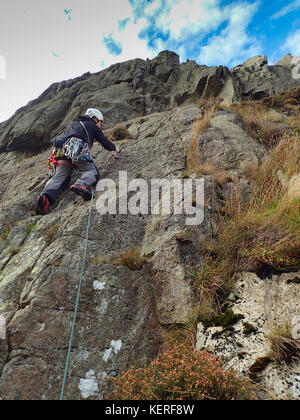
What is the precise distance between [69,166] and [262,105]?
6.91m

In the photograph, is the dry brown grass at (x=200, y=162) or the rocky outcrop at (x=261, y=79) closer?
the dry brown grass at (x=200, y=162)

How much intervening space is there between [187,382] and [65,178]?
4802 mm

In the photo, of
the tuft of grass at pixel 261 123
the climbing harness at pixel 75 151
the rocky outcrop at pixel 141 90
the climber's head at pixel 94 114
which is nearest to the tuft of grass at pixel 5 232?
the climbing harness at pixel 75 151

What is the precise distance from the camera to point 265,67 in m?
14.1

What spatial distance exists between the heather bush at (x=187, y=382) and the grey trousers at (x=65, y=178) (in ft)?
12.4

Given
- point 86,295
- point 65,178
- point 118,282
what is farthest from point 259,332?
point 65,178

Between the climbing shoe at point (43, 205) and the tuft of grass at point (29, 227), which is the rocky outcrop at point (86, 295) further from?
the climbing shoe at point (43, 205)

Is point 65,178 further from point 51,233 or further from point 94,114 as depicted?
point 94,114

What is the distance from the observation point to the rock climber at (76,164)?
553 cm

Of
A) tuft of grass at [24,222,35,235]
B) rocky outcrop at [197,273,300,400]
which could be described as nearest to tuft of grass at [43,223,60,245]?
tuft of grass at [24,222,35,235]

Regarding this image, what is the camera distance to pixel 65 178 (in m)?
5.95

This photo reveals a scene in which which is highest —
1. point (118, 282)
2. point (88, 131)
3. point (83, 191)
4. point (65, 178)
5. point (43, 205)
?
point (88, 131)

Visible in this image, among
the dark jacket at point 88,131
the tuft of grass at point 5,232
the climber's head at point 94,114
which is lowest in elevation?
the tuft of grass at point 5,232
